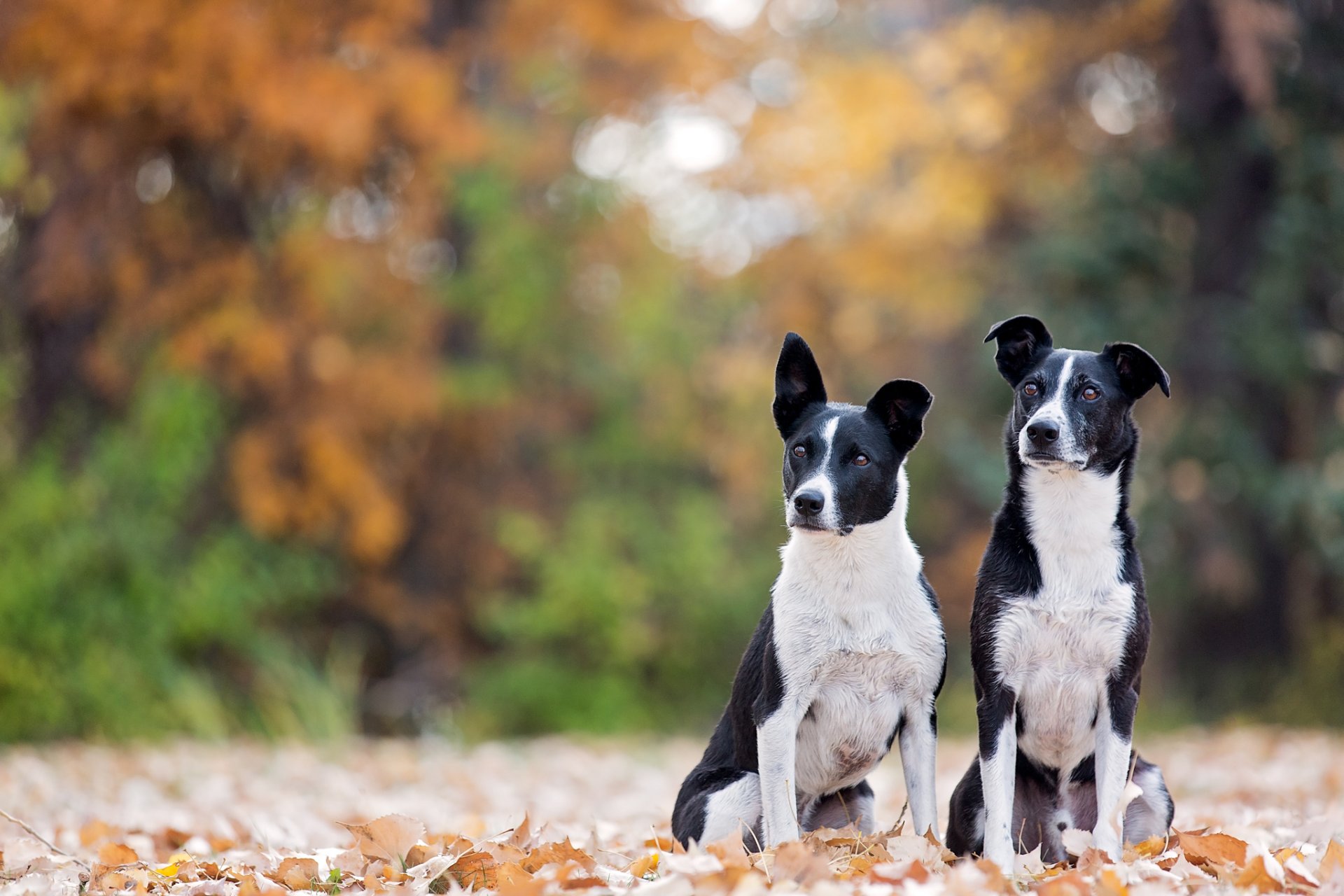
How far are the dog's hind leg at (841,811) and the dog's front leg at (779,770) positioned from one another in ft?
1.00

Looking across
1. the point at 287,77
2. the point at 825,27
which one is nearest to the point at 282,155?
the point at 287,77

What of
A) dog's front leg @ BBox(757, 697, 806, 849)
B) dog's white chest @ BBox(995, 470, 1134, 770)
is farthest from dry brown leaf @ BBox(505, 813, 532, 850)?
dog's white chest @ BBox(995, 470, 1134, 770)

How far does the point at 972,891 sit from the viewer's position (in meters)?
2.92

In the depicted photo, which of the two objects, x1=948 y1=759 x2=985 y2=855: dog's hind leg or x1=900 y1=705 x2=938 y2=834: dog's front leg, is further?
x1=948 y1=759 x2=985 y2=855: dog's hind leg

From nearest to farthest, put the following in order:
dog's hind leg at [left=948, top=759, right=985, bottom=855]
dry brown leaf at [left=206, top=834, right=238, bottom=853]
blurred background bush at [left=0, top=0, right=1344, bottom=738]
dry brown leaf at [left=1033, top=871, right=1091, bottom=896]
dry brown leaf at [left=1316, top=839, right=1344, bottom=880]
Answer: dry brown leaf at [left=1033, top=871, right=1091, bottom=896]
dry brown leaf at [left=1316, top=839, right=1344, bottom=880]
dog's hind leg at [left=948, top=759, right=985, bottom=855]
dry brown leaf at [left=206, top=834, right=238, bottom=853]
blurred background bush at [left=0, top=0, right=1344, bottom=738]

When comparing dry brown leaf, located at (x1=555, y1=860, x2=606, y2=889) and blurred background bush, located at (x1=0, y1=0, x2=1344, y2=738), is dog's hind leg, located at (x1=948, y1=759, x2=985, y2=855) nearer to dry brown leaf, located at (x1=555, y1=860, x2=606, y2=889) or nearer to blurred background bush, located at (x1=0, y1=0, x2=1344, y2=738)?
dry brown leaf, located at (x1=555, y1=860, x2=606, y2=889)

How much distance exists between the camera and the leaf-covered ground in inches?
124

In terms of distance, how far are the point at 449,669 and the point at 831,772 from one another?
932 centimetres

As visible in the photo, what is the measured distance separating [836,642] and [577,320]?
9.89 m

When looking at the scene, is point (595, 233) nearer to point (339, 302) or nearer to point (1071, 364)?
point (339, 302)

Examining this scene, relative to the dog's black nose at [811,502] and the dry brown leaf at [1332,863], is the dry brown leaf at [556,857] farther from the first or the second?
the dry brown leaf at [1332,863]

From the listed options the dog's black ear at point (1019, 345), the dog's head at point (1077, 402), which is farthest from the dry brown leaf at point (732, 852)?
the dog's black ear at point (1019, 345)

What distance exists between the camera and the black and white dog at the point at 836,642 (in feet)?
12.1

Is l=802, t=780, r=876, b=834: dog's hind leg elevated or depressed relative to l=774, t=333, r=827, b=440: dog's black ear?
depressed
